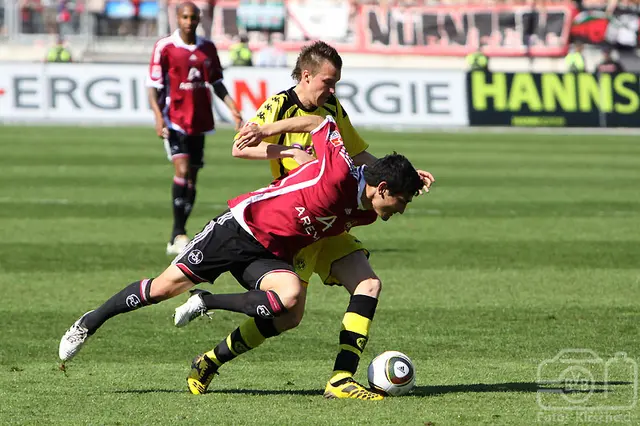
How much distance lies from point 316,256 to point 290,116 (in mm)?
867

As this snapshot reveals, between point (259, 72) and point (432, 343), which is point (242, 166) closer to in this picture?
point (259, 72)

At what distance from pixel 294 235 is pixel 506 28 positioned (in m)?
39.5

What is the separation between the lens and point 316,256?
275 inches

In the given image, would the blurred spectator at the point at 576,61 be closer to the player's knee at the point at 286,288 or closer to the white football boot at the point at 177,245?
the white football boot at the point at 177,245

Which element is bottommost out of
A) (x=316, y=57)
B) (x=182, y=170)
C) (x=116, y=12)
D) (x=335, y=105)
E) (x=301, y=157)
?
(x=116, y=12)

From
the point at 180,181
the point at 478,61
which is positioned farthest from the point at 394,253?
the point at 478,61

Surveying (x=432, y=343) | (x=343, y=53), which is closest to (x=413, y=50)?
(x=343, y=53)

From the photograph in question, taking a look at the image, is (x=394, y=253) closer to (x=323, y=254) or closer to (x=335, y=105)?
(x=335, y=105)

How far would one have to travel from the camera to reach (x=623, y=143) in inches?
1016

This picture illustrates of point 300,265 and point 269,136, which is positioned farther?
point 300,265

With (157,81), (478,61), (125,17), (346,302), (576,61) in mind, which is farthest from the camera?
(125,17)

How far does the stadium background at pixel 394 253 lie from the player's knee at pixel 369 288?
0.62 metres

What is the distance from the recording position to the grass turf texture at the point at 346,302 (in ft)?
21.1

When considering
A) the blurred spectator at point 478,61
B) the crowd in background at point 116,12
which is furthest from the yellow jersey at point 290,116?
the crowd in background at point 116,12
